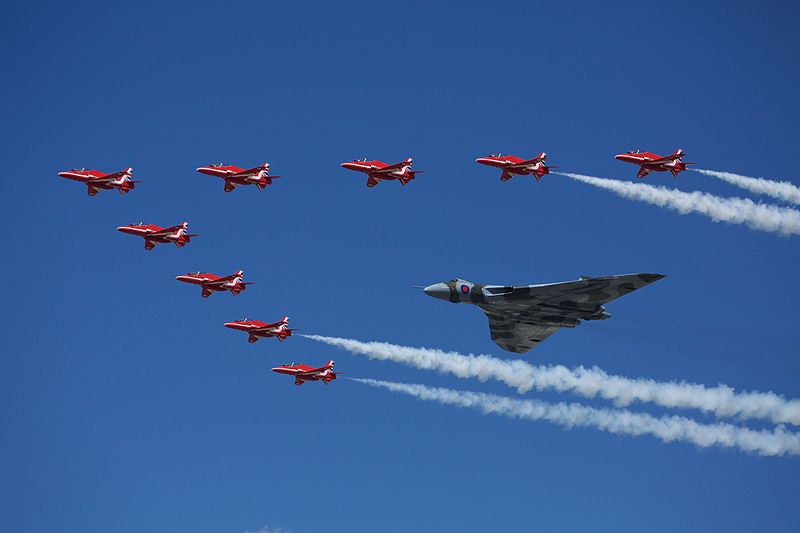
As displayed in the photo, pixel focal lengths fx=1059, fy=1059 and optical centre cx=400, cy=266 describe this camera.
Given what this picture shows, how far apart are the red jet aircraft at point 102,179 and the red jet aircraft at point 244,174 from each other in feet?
21.0

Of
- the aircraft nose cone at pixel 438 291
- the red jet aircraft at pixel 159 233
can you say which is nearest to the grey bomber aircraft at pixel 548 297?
Result: the aircraft nose cone at pixel 438 291

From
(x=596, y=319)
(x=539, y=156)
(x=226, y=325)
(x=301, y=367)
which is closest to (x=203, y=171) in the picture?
(x=226, y=325)

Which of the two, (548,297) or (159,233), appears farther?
(159,233)

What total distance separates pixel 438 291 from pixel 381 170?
11.2 meters

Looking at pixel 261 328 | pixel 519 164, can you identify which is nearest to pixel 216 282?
pixel 261 328

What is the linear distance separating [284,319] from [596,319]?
27.6 metres

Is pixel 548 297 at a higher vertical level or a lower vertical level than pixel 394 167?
lower

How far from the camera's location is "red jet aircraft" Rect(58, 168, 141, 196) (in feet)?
284

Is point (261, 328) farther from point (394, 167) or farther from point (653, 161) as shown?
point (653, 161)

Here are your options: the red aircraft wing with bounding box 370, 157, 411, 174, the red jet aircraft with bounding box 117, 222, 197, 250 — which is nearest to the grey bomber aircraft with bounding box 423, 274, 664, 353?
the red aircraft wing with bounding box 370, 157, 411, 174

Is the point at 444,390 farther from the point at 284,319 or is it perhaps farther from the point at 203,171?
the point at 203,171

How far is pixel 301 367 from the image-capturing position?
9381 cm

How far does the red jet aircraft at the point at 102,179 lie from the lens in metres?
86.6

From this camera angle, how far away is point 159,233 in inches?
3428
